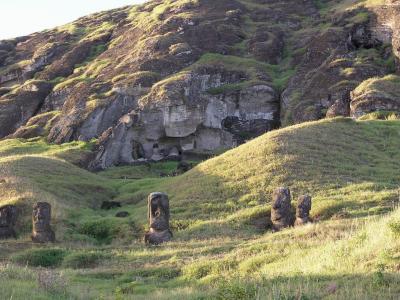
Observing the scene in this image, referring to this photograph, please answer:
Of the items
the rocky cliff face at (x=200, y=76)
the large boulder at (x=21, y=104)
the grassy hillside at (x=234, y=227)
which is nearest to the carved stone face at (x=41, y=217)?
the grassy hillside at (x=234, y=227)

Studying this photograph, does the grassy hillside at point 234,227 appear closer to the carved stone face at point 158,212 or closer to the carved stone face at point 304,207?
the carved stone face at point 304,207

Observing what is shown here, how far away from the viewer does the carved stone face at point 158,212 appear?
30.5 meters

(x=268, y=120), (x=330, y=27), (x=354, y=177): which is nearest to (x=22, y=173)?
(x=354, y=177)

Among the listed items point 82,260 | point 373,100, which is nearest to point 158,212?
point 82,260

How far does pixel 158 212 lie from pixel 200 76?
160ft

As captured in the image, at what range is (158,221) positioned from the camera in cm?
3053

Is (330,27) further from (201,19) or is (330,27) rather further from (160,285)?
(160,285)

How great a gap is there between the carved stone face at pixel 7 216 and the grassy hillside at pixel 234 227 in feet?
3.64

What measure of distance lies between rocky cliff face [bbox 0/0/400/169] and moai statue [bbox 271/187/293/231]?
29.3 meters

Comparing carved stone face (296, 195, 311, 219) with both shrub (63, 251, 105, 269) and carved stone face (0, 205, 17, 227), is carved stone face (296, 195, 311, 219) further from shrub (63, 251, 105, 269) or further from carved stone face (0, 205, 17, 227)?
carved stone face (0, 205, 17, 227)

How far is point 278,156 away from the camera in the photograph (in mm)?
39844

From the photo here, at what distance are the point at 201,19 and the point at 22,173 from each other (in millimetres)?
61827

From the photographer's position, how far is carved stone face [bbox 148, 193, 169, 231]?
3053cm

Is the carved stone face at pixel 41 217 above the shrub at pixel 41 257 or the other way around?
above
